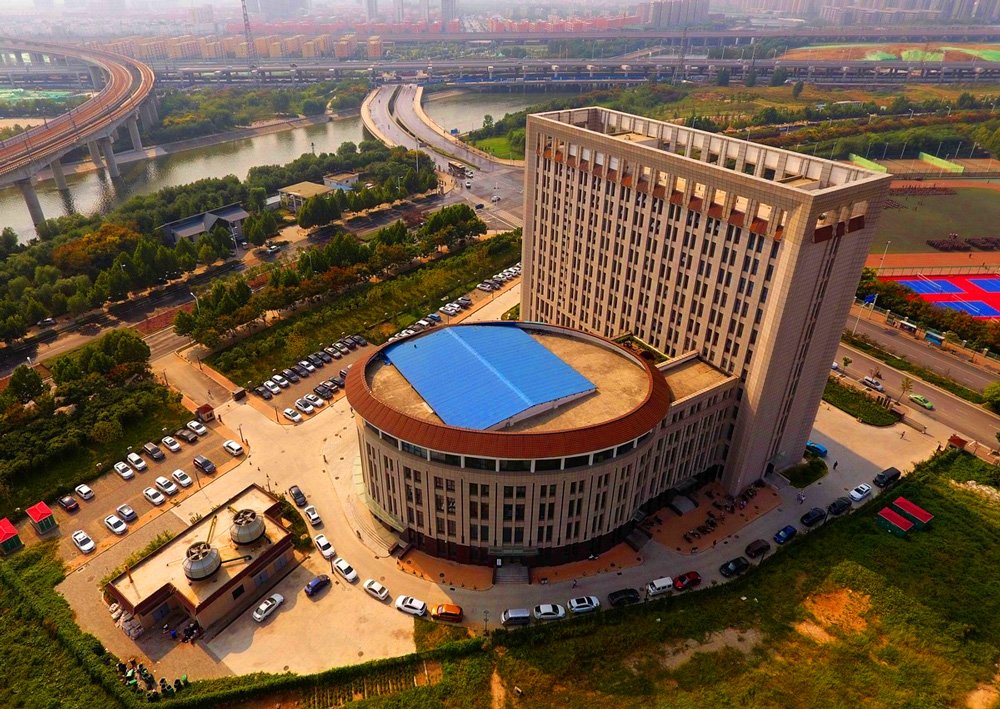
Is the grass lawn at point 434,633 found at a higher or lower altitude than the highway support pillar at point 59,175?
lower

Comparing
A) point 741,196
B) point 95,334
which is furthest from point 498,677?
point 95,334

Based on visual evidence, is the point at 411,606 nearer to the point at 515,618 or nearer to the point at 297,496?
the point at 515,618

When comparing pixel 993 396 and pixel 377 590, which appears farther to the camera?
pixel 993 396

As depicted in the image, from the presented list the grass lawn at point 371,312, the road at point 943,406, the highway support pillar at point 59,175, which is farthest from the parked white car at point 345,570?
the highway support pillar at point 59,175

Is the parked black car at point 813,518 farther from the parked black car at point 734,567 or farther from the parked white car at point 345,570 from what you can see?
the parked white car at point 345,570

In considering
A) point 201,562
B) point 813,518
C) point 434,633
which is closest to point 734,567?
point 813,518

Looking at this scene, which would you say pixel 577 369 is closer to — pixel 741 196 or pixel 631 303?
pixel 631 303

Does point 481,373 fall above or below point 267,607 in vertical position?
above
